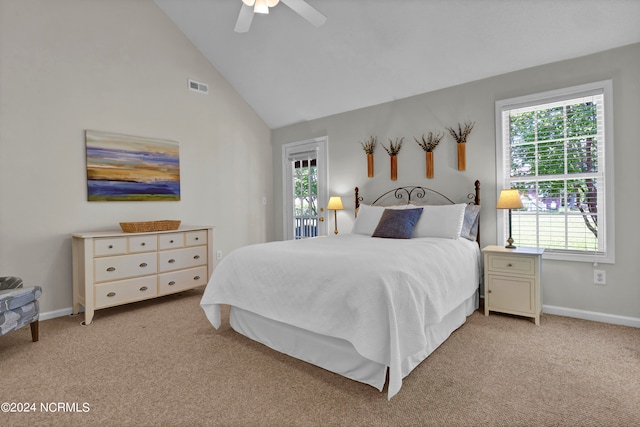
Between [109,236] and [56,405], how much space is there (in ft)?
5.77

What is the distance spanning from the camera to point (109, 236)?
3236 millimetres

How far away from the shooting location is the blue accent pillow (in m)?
3.31

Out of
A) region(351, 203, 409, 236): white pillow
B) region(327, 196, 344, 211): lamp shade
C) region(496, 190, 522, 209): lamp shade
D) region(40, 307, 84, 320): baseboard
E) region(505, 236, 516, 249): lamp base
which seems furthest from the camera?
region(327, 196, 344, 211): lamp shade

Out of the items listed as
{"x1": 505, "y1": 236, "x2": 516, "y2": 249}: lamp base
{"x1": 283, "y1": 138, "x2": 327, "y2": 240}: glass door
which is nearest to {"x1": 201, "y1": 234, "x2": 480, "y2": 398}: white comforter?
{"x1": 505, "y1": 236, "x2": 516, "y2": 249}: lamp base

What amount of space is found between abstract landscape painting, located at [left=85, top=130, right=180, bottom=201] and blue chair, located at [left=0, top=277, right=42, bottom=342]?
120cm

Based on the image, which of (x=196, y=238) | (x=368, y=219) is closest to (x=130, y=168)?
(x=196, y=238)

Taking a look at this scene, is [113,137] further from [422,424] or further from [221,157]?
[422,424]

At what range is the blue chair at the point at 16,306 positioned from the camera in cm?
235

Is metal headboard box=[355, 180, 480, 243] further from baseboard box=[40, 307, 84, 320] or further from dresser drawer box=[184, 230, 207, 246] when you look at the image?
baseboard box=[40, 307, 84, 320]

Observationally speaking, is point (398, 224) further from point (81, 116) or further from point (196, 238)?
point (81, 116)

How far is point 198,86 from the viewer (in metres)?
4.64

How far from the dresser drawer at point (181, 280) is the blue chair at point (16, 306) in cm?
112

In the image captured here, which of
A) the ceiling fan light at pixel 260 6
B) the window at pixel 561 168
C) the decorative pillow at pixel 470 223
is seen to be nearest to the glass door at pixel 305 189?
the decorative pillow at pixel 470 223

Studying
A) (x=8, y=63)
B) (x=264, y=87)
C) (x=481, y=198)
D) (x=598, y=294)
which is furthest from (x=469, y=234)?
(x=8, y=63)
